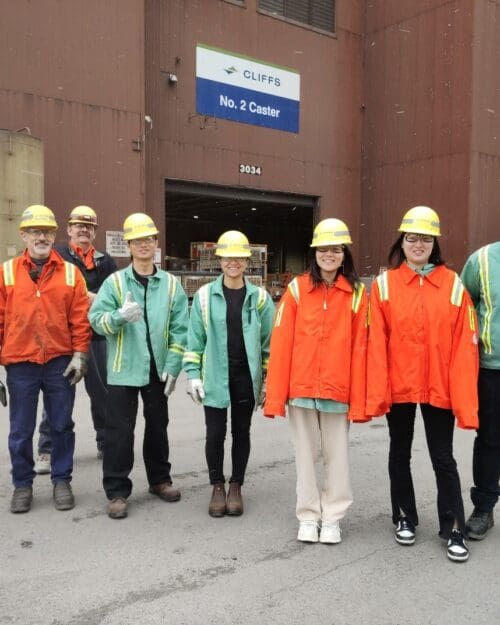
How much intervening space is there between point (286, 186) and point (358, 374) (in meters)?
14.5

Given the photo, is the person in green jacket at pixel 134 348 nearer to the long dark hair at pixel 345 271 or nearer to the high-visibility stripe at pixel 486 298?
the long dark hair at pixel 345 271

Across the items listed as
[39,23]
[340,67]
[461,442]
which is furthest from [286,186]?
[461,442]

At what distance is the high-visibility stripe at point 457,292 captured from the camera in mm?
3682

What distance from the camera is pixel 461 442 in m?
6.23

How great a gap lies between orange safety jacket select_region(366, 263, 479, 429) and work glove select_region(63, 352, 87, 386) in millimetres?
2119

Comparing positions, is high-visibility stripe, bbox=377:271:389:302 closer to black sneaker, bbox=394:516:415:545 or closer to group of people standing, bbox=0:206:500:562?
group of people standing, bbox=0:206:500:562

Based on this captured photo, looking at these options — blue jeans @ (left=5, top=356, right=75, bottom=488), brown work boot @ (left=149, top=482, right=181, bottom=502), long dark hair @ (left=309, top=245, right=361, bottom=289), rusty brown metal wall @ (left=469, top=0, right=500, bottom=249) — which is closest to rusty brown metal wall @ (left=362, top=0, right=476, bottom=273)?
rusty brown metal wall @ (left=469, top=0, right=500, bottom=249)

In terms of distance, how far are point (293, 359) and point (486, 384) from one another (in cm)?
122

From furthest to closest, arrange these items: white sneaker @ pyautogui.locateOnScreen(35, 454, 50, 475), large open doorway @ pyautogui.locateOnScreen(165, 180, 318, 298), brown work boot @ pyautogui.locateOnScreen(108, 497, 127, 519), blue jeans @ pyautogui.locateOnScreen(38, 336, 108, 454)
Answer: large open doorway @ pyautogui.locateOnScreen(165, 180, 318, 298)
blue jeans @ pyautogui.locateOnScreen(38, 336, 108, 454)
white sneaker @ pyautogui.locateOnScreen(35, 454, 50, 475)
brown work boot @ pyautogui.locateOnScreen(108, 497, 127, 519)

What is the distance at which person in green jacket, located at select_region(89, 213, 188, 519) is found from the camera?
441 cm

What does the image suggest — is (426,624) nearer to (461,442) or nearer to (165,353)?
(165,353)

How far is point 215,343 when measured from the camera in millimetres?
4332

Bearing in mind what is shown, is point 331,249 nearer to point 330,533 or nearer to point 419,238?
point 419,238

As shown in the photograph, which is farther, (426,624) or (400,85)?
(400,85)
